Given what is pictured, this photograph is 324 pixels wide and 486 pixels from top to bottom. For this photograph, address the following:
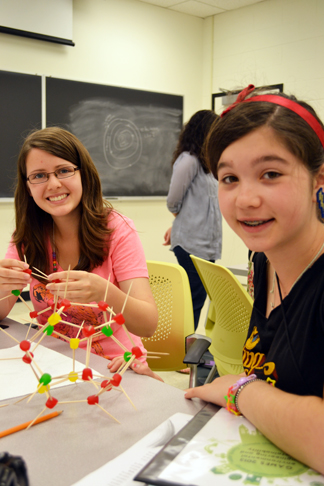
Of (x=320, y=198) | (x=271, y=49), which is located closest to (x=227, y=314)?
(x=320, y=198)

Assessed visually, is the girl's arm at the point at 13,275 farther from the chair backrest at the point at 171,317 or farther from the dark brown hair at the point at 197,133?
the dark brown hair at the point at 197,133

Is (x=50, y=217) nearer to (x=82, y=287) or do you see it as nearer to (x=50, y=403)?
(x=82, y=287)

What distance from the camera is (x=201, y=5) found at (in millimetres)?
4891

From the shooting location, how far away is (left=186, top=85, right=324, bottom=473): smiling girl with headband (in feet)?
2.63

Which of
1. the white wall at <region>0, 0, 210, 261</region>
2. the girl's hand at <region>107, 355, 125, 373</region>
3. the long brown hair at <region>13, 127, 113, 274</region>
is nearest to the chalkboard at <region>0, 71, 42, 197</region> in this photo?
the white wall at <region>0, 0, 210, 261</region>

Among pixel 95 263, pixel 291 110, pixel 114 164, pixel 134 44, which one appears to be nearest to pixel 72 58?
pixel 134 44

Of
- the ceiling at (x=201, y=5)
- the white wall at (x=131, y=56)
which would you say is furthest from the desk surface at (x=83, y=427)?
the ceiling at (x=201, y=5)

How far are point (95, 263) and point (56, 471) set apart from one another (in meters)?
0.91

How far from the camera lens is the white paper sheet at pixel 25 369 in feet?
3.26

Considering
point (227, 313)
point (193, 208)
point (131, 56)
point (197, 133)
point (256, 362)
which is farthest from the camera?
point (131, 56)

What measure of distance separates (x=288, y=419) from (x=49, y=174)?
114 cm

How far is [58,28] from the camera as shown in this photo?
4.14m

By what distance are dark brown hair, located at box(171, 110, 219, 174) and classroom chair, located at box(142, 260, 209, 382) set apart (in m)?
1.37

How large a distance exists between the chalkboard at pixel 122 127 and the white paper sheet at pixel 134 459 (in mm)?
3851
